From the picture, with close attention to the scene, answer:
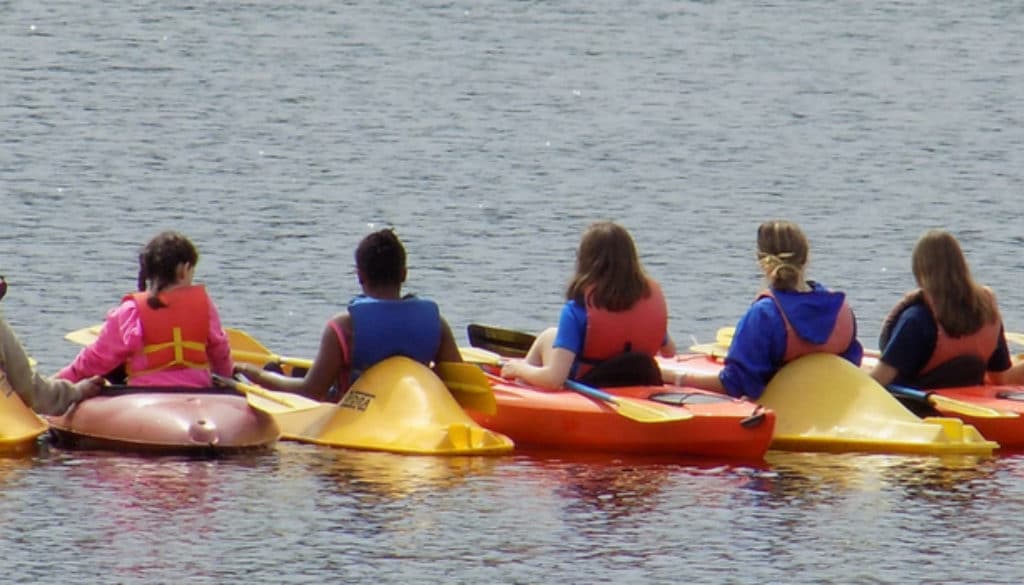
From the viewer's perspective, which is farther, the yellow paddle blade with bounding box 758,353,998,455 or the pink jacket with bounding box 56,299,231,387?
the yellow paddle blade with bounding box 758,353,998,455

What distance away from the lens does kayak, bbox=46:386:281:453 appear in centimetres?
1439

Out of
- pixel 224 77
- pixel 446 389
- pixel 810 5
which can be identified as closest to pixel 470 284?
pixel 446 389

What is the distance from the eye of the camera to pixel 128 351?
14.6m

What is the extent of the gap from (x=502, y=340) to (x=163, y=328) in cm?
276

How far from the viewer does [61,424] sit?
14.8 metres

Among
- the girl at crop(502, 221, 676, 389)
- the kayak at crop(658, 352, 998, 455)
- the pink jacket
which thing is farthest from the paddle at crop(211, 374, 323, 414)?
the kayak at crop(658, 352, 998, 455)

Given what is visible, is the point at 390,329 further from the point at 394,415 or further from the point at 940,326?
the point at 940,326

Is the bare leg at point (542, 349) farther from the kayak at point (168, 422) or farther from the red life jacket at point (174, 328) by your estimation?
the red life jacket at point (174, 328)

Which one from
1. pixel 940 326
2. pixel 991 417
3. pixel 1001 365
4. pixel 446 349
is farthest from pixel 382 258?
pixel 1001 365

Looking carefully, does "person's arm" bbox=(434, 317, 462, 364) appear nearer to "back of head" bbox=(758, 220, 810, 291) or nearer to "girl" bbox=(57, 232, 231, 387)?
"girl" bbox=(57, 232, 231, 387)

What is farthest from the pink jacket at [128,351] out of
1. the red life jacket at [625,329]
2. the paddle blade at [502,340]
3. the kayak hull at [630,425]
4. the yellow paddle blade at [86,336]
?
the paddle blade at [502,340]

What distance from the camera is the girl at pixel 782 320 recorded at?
15031 mm

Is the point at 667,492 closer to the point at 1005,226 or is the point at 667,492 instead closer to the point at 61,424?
the point at 61,424

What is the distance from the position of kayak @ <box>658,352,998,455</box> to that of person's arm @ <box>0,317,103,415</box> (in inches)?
134
